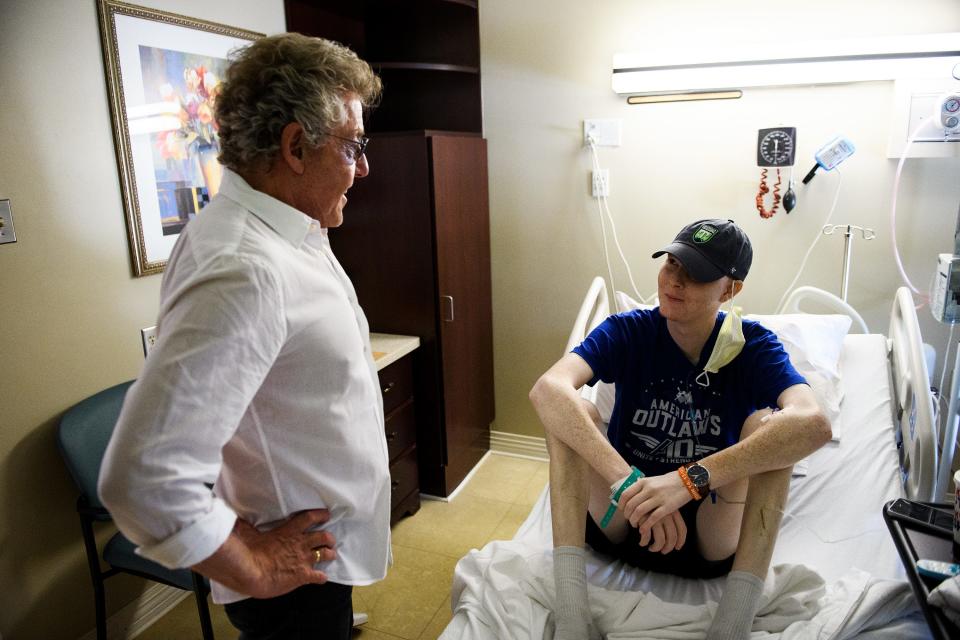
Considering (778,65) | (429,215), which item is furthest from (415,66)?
(778,65)

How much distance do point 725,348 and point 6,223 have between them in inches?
68.9

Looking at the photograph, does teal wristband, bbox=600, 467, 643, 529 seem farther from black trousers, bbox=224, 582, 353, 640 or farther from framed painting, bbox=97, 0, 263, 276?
framed painting, bbox=97, 0, 263, 276

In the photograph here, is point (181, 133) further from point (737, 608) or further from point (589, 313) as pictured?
Result: point (737, 608)

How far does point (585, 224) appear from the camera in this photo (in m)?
2.78

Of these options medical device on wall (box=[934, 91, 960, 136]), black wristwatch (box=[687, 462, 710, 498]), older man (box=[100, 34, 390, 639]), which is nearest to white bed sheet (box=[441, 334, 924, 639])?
black wristwatch (box=[687, 462, 710, 498])

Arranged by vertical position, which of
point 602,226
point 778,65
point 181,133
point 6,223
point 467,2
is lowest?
A: point 602,226

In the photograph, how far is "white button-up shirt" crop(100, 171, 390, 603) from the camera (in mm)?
749

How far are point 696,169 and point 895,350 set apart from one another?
37.2 inches

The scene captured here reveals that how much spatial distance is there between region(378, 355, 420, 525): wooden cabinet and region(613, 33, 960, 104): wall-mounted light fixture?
4.48 ft

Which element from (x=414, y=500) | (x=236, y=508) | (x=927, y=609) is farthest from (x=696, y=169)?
(x=236, y=508)

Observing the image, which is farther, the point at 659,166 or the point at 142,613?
the point at 659,166

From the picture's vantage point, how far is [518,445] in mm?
3162

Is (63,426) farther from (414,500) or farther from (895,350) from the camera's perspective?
(895,350)

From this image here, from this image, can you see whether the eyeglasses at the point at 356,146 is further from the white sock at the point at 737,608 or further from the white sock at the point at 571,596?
the white sock at the point at 737,608
